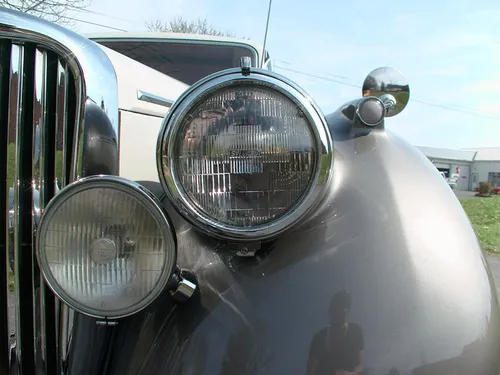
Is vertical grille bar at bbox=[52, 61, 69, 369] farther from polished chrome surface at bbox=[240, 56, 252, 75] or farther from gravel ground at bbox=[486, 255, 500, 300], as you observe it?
gravel ground at bbox=[486, 255, 500, 300]

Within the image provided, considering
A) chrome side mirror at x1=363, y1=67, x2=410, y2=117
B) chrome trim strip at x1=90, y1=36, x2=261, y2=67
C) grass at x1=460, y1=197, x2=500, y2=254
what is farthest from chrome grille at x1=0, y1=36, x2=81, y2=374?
grass at x1=460, y1=197, x2=500, y2=254

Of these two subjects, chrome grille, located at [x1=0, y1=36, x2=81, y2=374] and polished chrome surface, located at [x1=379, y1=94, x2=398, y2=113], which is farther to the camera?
polished chrome surface, located at [x1=379, y1=94, x2=398, y2=113]

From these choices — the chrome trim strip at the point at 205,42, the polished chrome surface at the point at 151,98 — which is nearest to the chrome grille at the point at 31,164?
the polished chrome surface at the point at 151,98

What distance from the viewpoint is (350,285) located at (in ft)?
3.63

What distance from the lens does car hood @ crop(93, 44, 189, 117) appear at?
1624mm

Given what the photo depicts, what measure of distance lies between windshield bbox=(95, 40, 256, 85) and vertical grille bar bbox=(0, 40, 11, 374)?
5.49 feet

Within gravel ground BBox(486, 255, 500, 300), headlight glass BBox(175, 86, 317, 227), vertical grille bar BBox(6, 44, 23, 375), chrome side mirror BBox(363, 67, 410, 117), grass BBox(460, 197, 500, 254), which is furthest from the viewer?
grass BBox(460, 197, 500, 254)

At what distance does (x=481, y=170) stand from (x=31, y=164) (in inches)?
2089

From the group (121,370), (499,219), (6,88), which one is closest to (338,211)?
(121,370)

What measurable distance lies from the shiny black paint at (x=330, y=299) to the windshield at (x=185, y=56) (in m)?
1.80

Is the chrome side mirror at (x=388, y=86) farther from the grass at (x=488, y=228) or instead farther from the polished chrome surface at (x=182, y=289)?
the grass at (x=488, y=228)

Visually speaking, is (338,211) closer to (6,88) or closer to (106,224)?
(106,224)

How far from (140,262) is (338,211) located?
0.54 m

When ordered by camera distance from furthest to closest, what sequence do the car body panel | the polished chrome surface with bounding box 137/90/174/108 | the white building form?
1. the white building
2. the polished chrome surface with bounding box 137/90/174/108
3. the car body panel
